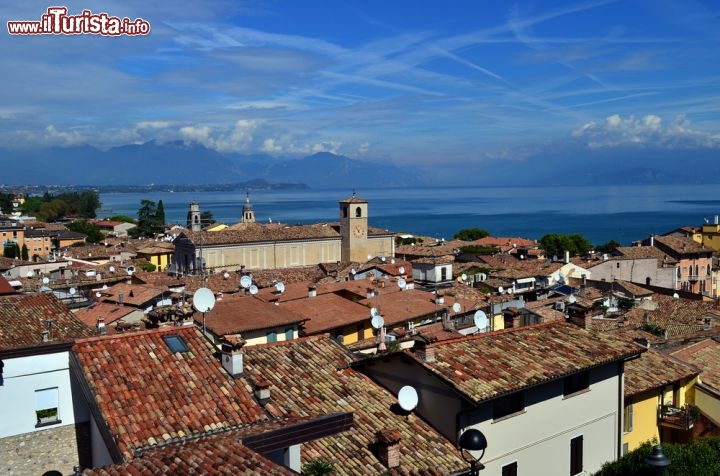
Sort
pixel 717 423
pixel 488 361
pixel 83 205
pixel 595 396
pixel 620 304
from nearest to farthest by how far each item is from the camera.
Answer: pixel 488 361, pixel 595 396, pixel 717 423, pixel 620 304, pixel 83 205

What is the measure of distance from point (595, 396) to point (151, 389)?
7431 millimetres

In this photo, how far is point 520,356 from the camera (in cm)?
1153

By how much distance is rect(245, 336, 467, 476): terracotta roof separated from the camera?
30.7 ft

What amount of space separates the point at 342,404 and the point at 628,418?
6297 mm

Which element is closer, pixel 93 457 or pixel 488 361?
pixel 93 457

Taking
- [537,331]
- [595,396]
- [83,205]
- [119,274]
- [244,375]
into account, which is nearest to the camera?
[244,375]

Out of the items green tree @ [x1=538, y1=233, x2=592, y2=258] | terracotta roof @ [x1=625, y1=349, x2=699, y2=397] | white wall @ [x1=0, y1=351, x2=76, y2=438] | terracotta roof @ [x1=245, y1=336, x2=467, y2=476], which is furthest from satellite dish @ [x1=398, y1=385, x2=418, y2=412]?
green tree @ [x1=538, y1=233, x2=592, y2=258]

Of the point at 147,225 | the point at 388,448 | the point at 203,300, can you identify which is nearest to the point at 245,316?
the point at 203,300

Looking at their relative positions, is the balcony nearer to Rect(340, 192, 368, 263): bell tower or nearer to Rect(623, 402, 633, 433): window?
Rect(623, 402, 633, 433): window

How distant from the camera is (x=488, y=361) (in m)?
11.1

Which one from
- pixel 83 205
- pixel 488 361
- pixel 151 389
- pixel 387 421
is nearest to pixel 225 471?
pixel 151 389

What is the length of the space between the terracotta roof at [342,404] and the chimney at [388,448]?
0.26 feet

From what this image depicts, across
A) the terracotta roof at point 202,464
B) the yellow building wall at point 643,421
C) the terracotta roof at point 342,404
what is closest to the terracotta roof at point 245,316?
the terracotta roof at point 342,404

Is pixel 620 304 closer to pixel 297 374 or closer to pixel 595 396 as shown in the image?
pixel 595 396
